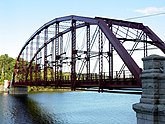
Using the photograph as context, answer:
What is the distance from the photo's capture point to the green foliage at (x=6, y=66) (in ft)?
434

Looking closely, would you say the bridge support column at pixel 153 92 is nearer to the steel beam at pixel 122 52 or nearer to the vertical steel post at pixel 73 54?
the steel beam at pixel 122 52

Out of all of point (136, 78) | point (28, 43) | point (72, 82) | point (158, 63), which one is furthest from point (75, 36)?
point (28, 43)

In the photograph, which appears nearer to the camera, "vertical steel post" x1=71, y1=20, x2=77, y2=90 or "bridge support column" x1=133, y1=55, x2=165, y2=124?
"bridge support column" x1=133, y1=55, x2=165, y2=124

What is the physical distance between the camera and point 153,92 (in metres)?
15.4

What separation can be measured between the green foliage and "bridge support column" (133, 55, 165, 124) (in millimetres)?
120091

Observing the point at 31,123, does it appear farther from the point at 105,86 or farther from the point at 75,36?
the point at 75,36

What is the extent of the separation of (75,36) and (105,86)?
17.1m

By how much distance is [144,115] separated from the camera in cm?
1591

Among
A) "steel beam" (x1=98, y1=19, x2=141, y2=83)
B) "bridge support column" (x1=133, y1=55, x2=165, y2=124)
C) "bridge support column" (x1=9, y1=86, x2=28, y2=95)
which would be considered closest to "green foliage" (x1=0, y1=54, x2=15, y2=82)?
"bridge support column" (x1=9, y1=86, x2=28, y2=95)

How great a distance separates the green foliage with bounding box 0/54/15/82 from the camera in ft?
434

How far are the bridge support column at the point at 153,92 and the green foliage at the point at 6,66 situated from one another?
120 m

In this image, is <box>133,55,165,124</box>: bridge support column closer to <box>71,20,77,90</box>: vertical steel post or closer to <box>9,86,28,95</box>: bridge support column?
<box>71,20,77,90</box>: vertical steel post

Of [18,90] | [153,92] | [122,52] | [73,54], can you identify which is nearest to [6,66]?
[18,90]

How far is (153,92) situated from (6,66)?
12728 centimetres
